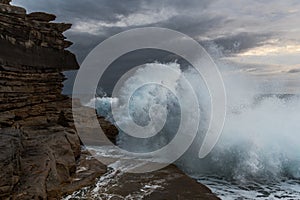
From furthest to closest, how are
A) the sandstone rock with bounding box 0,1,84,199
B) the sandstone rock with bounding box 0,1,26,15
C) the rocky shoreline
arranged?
the sandstone rock with bounding box 0,1,26,15 < the rocky shoreline < the sandstone rock with bounding box 0,1,84,199

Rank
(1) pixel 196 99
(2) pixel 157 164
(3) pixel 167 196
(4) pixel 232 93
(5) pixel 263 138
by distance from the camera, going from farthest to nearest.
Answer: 1. (4) pixel 232 93
2. (1) pixel 196 99
3. (5) pixel 263 138
4. (2) pixel 157 164
5. (3) pixel 167 196

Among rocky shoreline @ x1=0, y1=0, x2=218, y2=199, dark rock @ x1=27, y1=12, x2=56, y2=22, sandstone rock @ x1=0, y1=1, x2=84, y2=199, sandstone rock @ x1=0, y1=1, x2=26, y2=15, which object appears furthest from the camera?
dark rock @ x1=27, y1=12, x2=56, y2=22

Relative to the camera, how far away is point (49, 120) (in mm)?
8438

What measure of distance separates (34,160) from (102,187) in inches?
57.1

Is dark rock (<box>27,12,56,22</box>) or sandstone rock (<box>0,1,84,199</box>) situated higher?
dark rock (<box>27,12,56,22</box>)

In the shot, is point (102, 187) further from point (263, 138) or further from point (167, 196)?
point (263, 138)

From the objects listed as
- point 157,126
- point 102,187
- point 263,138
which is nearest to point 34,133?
point 102,187

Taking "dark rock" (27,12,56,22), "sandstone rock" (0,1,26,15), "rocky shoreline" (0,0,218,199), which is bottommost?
"rocky shoreline" (0,0,218,199)

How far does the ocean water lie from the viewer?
6.91 m

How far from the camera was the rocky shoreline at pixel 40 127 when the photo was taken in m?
4.69

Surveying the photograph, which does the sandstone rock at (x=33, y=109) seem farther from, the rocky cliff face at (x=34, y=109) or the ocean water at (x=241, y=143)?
the ocean water at (x=241, y=143)

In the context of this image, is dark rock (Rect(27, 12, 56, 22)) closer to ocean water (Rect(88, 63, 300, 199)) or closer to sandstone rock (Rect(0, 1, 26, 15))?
sandstone rock (Rect(0, 1, 26, 15))

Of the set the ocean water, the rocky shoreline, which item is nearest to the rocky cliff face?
the rocky shoreline

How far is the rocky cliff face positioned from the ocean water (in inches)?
132
